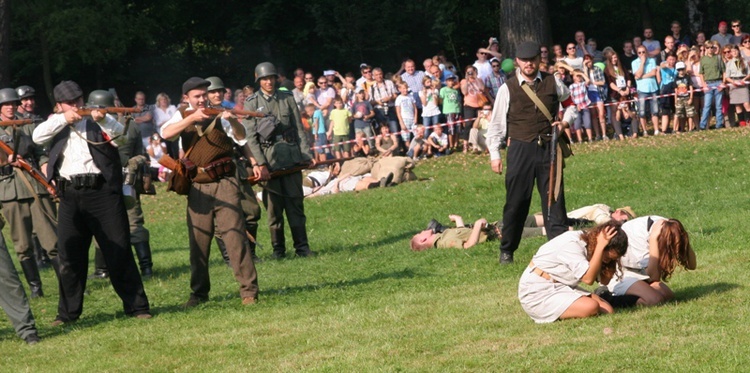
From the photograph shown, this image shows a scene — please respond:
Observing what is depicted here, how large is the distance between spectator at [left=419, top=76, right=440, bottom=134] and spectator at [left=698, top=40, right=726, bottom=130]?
5.13 m

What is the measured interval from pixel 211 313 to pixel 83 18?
954 inches

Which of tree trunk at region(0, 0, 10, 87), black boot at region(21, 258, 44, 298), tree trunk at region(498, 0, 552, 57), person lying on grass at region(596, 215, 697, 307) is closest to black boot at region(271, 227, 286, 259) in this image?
black boot at region(21, 258, 44, 298)

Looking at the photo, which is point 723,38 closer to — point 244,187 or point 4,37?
point 4,37

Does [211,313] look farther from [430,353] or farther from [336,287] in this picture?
[430,353]

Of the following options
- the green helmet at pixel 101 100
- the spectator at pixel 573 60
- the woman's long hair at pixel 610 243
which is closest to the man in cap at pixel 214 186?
the green helmet at pixel 101 100

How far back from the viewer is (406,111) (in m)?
25.9

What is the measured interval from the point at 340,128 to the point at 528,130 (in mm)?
13891

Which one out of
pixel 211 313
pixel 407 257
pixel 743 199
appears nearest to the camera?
pixel 211 313

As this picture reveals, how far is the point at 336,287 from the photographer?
41.2 feet

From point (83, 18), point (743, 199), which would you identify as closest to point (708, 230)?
point (743, 199)

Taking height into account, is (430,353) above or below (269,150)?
below

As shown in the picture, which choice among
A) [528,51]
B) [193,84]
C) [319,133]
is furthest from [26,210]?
[319,133]

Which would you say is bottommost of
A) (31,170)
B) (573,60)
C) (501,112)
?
(573,60)

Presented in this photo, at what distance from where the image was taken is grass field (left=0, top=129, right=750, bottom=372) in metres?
8.57
